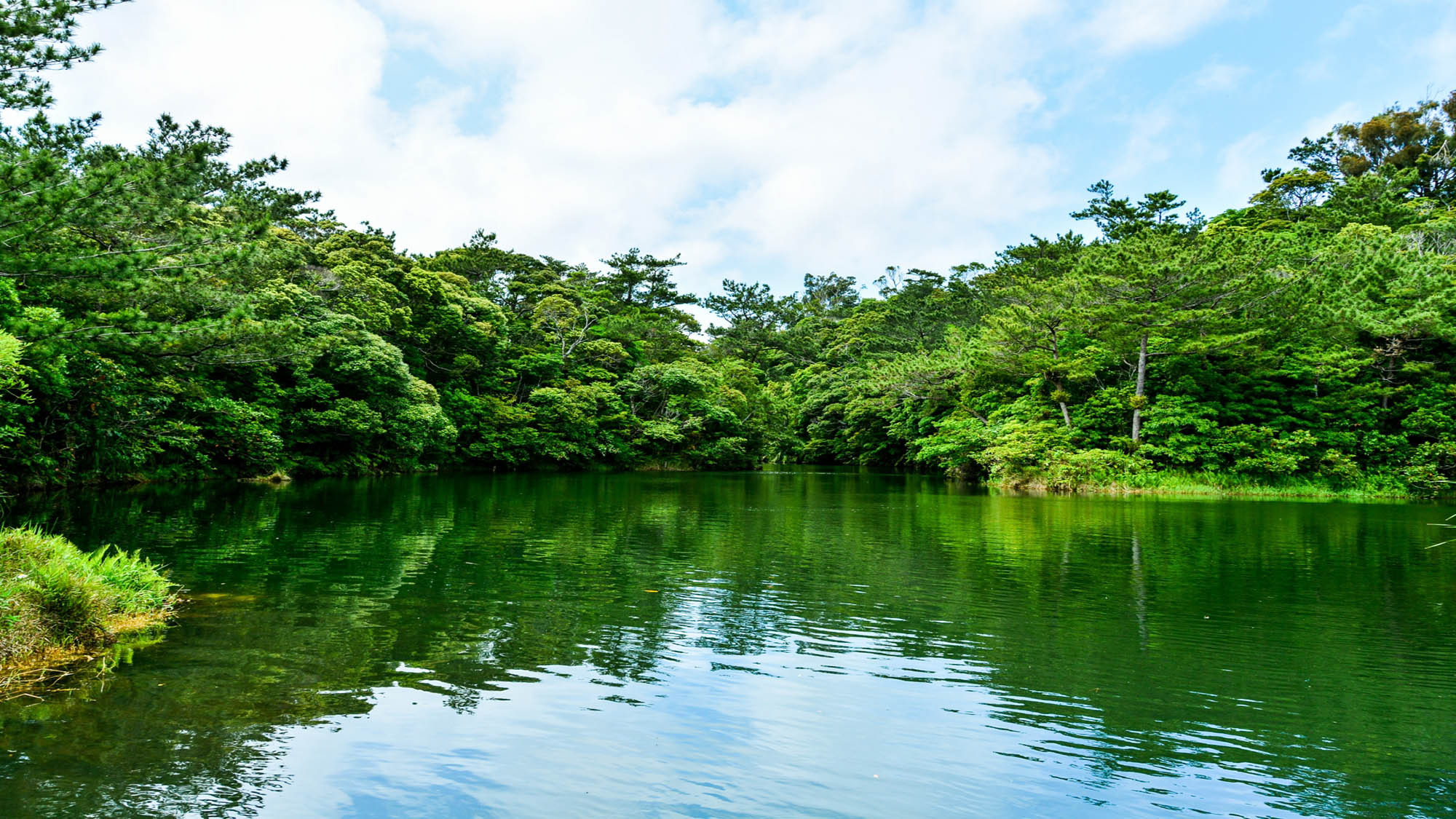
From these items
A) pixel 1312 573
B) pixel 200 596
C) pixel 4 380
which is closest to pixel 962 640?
pixel 1312 573

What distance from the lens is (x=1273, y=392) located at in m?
28.8

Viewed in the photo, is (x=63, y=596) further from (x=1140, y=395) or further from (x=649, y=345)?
(x=649, y=345)

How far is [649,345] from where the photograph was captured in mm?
50000

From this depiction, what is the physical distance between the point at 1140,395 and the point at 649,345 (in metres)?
29.3

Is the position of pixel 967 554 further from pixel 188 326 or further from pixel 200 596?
pixel 188 326

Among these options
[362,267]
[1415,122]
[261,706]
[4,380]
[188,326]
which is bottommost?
[261,706]

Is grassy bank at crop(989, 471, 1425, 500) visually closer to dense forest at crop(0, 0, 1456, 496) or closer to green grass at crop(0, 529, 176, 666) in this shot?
dense forest at crop(0, 0, 1456, 496)

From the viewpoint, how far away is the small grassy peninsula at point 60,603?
5.69 m

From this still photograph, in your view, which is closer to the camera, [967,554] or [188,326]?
[188,326]

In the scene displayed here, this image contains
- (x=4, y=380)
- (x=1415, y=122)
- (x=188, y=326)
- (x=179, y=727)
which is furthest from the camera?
(x=1415, y=122)

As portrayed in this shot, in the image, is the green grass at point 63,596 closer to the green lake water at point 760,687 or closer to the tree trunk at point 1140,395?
the green lake water at point 760,687

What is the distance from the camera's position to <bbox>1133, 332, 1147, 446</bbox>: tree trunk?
29.0 m

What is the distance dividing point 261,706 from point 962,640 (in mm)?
5663

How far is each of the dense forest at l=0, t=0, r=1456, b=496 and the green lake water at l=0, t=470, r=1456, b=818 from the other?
412cm
